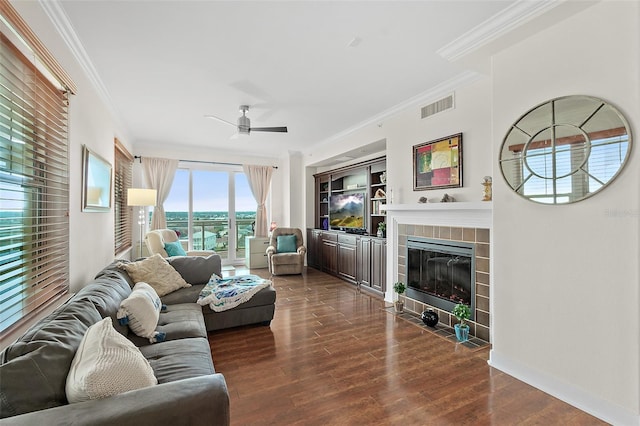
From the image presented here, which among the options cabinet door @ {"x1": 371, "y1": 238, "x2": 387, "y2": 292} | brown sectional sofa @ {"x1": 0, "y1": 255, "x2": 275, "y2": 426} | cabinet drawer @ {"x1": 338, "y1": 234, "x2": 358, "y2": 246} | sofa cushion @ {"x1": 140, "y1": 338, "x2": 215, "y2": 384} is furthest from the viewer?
cabinet drawer @ {"x1": 338, "y1": 234, "x2": 358, "y2": 246}

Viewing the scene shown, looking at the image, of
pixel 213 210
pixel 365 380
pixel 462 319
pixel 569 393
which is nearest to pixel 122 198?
pixel 213 210

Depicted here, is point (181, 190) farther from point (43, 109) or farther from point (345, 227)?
point (43, 109)

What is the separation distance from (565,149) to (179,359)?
290cm

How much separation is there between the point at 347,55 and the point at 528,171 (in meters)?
1.77

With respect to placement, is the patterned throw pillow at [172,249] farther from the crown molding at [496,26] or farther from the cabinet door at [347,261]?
the crown molding at [496,26]

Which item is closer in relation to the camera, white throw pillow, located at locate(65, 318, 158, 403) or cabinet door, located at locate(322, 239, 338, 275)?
white throw pillow, located at locate(65, 318, 158, 403)

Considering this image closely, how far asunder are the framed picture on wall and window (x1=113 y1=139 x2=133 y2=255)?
107 cm

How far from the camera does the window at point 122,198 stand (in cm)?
446

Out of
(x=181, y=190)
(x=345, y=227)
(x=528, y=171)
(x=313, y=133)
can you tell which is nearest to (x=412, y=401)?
(x=528, y=171)

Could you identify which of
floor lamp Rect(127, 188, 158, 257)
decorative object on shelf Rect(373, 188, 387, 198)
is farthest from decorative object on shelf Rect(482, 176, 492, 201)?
floor lamp Rect(127, 188, 158, 257)

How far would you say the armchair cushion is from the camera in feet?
20.4

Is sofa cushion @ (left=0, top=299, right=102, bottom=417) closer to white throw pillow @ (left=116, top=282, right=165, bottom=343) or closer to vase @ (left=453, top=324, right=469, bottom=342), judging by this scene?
white throw pillow @ (left=116, top=282, right=165, bottom=343)

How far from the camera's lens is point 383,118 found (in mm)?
4332

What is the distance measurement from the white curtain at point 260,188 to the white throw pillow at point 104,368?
566 centimetres
